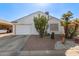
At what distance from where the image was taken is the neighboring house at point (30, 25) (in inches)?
261

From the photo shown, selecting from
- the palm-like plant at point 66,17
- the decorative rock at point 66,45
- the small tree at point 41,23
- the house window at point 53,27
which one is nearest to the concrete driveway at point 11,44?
the small tree at point 41,23

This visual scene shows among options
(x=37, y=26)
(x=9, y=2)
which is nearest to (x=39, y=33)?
(x=37, y=26)

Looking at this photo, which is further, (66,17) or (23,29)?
(23,29)

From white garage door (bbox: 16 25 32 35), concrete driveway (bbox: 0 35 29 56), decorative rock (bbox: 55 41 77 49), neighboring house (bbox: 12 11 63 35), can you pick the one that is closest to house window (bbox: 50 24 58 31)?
neighboring house (bbox: 12 11 63 35)

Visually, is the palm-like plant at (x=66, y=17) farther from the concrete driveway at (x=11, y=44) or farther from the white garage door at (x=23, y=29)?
the concrete driveway at (x=11, y=44)

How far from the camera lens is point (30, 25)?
6723 mm

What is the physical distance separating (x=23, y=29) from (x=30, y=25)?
9.8 inches

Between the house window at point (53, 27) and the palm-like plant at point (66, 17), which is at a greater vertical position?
the palm-like plant at point (66, 17)

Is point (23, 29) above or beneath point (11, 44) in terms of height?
above

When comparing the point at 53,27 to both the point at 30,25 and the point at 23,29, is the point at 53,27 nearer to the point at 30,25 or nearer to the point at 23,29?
the point at 30,25

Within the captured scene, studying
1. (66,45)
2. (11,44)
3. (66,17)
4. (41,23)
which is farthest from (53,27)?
(11,44)

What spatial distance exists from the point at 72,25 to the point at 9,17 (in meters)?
1.82

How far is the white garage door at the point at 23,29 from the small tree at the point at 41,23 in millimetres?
237

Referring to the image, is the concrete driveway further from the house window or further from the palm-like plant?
the palm-like plant
